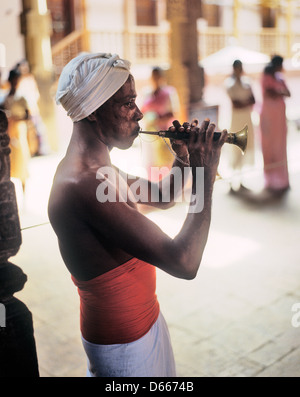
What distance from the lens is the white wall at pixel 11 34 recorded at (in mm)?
12688

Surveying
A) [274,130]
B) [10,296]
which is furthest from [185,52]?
[10,296]

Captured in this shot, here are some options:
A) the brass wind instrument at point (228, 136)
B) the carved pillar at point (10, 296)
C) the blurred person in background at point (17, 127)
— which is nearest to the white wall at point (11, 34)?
the blurred person in background at point (17, 127)

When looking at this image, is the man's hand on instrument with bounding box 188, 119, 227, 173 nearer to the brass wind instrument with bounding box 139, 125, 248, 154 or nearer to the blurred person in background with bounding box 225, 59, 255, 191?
the brass wind instrument with bounding box 139, 125, 248, 154

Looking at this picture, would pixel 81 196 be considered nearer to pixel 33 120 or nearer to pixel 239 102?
pixel 239 102

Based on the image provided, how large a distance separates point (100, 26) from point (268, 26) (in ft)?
25.9

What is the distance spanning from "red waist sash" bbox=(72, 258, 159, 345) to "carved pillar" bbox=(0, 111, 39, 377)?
24.5 inches

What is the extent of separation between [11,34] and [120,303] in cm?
1292

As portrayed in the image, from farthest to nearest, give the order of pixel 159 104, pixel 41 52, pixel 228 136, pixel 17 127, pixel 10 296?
pixel 41 52
pixel 159 104
pixel 17 127
pixel 10 296
pixel 228 136

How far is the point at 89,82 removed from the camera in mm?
1479

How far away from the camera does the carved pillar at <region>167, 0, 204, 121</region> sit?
23.1 feet

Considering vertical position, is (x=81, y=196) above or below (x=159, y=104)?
above

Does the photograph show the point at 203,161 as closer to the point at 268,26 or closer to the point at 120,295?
the point at 120,295

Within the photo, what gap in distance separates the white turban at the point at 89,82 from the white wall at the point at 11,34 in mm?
11931
